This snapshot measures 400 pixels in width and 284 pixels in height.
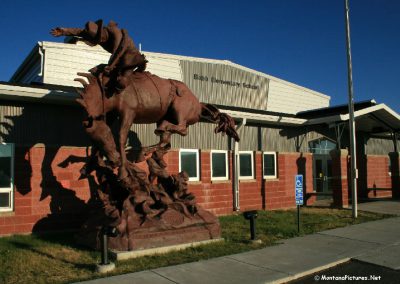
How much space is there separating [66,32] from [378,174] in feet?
66.3

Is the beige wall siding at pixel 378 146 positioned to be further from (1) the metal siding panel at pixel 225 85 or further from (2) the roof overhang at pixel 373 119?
(1) the metal siding panel at pixel 225 85

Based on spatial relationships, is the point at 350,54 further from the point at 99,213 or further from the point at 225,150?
the point at 99,213

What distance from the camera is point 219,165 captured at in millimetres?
15234

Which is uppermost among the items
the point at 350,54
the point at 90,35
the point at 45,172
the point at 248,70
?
the point at 248,70

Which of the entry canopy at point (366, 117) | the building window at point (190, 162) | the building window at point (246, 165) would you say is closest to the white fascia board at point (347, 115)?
the entry canopy at point (366, 117)

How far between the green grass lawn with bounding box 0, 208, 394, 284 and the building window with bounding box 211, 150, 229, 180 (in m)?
2.49

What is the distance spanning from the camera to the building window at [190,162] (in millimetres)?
14133

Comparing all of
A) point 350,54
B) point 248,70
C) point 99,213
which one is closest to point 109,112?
point 99,213

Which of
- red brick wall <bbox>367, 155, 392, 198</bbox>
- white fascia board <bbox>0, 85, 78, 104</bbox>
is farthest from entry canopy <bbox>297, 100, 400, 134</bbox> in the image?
white fascia board <bbox>0, 85, 78, 104</bbox>

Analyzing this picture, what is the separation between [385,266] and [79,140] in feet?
26.7

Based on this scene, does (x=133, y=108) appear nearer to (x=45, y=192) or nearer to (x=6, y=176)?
(x=45, y=192)

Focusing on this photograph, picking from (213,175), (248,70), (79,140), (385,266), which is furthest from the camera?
(248,70)

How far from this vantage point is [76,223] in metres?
11.2

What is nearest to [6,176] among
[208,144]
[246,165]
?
[208,144]
